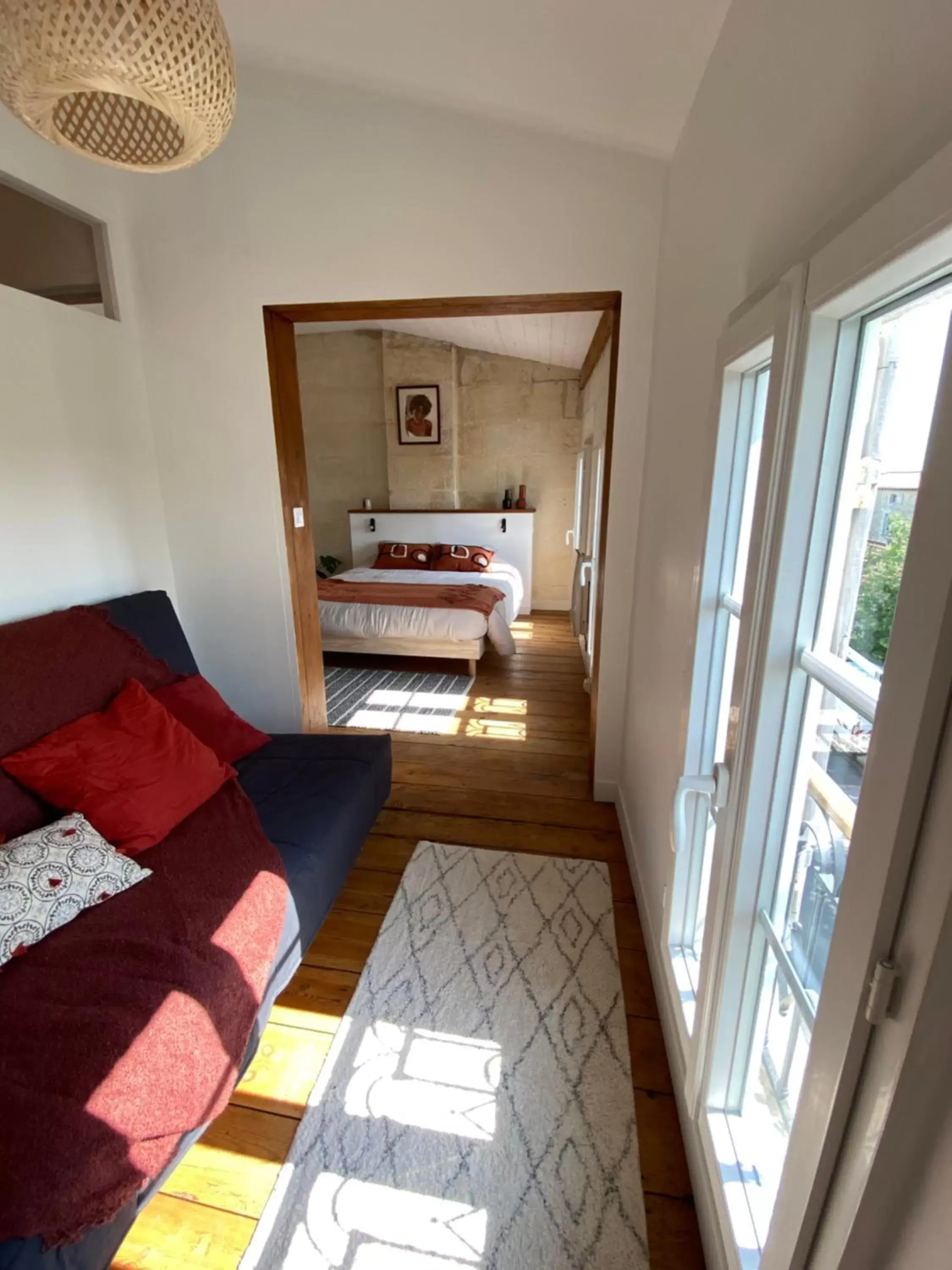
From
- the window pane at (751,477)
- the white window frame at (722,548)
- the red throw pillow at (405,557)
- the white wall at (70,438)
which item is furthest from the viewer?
the red throw pillow at (405,557)

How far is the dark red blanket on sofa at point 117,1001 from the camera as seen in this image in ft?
2.81

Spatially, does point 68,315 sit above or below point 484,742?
above

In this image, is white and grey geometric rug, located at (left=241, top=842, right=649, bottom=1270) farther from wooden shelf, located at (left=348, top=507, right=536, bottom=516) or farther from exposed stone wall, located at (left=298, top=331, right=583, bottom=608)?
exposed stone wall, located at (left=298, top=331, right=583, bottom=608)

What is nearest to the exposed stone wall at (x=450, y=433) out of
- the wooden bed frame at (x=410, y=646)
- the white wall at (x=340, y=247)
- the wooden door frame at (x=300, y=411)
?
the wooden bed frame at (x=410, y=646)

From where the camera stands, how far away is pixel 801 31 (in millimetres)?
801

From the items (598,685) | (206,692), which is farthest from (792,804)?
(206,692)

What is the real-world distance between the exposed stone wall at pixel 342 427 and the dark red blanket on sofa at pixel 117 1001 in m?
4.55

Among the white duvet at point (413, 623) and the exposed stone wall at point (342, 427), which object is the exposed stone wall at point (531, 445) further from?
the white duvet at point (413, 623)

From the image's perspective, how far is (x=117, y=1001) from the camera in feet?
3.53

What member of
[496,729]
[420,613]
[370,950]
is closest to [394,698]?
[420,613]

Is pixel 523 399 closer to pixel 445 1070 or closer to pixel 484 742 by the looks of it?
pixel 484 742

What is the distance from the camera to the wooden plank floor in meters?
1.08

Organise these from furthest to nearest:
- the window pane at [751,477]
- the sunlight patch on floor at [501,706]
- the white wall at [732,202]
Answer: the sunlight patch on floor at [501,706] → the window pane at [751,477] → the white wall at [732,202]

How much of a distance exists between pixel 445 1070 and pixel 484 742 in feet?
5.67
